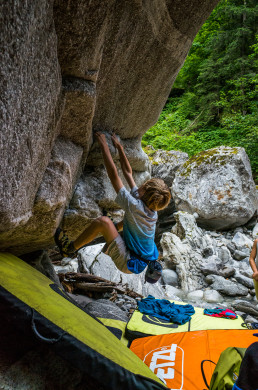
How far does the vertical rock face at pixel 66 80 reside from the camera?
1425 mm

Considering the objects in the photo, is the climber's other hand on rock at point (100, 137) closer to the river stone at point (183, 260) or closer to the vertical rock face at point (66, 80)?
the vertical rock face at point (66, 80)

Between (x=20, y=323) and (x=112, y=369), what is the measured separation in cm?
67

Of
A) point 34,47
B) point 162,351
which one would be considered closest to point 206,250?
point 162,351

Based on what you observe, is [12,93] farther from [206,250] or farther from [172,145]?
[172,145]

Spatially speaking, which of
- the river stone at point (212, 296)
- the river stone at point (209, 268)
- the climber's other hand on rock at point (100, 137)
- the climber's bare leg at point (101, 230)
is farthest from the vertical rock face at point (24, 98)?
the river stone at point (209, 268)

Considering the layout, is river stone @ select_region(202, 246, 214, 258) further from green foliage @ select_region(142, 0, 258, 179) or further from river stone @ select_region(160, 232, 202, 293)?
green foliage @ select_region(142, 0, 258, 179)

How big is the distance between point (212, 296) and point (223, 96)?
1430 centimetres

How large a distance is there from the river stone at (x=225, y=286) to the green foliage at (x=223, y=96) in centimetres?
817


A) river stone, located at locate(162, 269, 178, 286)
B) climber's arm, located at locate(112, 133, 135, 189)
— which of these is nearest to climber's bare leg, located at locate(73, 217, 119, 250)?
climber's arm, located at locate(112, 133, 135, 189)

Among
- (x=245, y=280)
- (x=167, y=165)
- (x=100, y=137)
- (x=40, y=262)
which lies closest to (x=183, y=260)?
(x=245, y=280)

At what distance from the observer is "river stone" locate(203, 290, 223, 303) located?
7417mm

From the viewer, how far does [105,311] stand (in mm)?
5023

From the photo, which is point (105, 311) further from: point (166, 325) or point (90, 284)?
point (90, 284)

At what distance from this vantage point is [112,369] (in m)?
1.60
